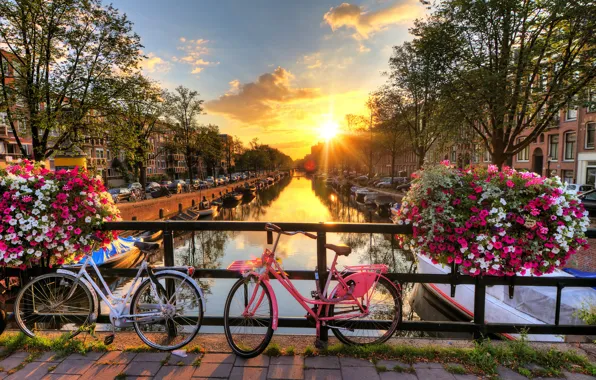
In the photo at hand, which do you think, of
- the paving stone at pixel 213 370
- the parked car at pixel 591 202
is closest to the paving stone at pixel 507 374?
the paving stone at pixel 213 370

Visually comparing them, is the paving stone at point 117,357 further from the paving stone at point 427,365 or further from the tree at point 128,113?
the tree at point 128,113

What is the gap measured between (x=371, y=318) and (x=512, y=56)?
16092 mm

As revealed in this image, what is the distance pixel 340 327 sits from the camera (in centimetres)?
293

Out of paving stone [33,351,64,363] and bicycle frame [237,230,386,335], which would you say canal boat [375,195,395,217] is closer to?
bicycle frame [237,230,386,335]

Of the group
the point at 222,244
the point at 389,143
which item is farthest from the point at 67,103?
the point at 389,143

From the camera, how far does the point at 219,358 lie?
2770 millimetres

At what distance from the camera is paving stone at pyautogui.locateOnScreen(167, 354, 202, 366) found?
271cm

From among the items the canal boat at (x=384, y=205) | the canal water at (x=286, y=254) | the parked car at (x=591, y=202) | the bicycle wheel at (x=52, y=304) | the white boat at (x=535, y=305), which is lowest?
the canal water at (x=286, y=254)

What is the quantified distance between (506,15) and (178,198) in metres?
28.5

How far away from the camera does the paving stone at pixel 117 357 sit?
2.74m

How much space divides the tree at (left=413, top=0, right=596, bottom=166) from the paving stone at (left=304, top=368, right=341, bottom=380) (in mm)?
13946

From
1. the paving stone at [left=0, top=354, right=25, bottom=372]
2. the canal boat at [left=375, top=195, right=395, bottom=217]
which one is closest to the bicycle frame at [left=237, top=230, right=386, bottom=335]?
the paving stone at [left=0, top=354, right=25, bottom=372]

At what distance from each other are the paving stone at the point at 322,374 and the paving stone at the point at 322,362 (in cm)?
5

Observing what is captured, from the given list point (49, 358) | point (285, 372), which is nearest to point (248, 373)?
point (285, 372)
